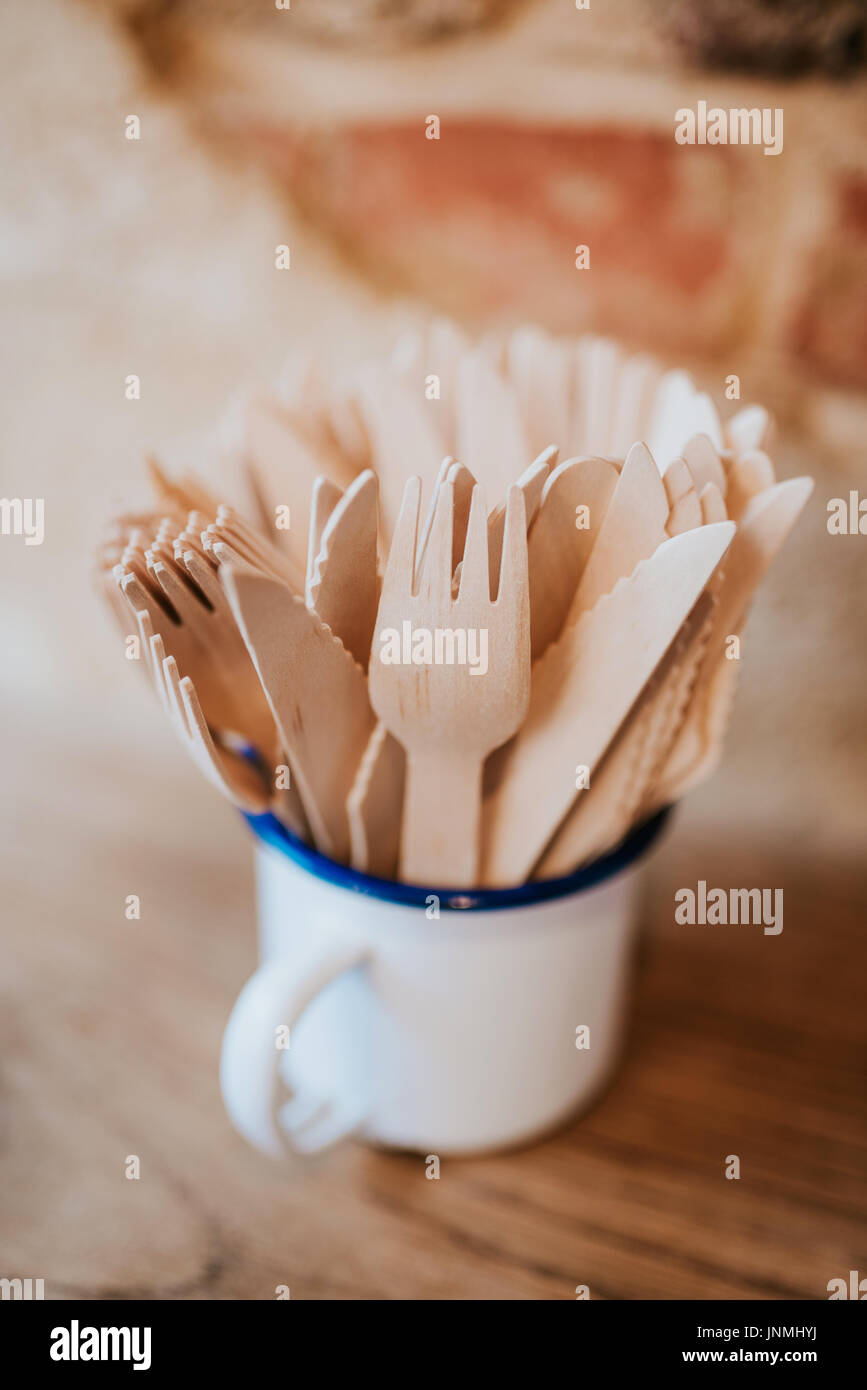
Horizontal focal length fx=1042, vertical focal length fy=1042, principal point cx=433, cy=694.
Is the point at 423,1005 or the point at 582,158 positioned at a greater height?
the point at 582,158

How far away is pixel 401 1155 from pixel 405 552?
0.83 ft

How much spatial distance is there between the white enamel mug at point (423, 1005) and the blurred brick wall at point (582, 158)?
0.87ft

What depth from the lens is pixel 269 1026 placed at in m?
0.33

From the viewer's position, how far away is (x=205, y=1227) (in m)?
0.38

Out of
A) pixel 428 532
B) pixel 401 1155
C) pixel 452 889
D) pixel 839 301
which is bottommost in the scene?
pixel 401 1155

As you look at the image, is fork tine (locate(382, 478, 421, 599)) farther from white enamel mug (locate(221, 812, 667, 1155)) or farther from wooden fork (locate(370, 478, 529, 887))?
white enamel mug (locate(221, 812, 667, 1155))

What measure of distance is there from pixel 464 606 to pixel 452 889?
10cm

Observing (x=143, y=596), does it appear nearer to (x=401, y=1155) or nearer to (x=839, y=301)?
(x=401, y=1155)

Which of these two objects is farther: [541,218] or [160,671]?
[541,218]

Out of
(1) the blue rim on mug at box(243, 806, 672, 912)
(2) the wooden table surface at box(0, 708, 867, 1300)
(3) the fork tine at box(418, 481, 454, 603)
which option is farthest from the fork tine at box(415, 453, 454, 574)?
(2) the wooden table surface at box(0, 708, 867, 1300)

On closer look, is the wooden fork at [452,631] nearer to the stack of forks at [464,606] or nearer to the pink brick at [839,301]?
the stack of forks at [464,606]

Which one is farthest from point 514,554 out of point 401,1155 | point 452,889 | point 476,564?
point 401,1155

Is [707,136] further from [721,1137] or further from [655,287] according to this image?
[721,1137]

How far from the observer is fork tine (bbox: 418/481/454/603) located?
28 centimetres
